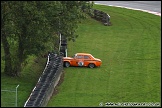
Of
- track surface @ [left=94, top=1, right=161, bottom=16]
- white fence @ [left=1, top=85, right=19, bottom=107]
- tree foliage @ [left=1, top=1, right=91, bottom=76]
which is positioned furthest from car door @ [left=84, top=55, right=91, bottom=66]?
track surface @ [left=94, top=1, right=161, bottom=16]

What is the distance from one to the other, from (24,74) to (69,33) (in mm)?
4796

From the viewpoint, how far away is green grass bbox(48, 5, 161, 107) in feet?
111

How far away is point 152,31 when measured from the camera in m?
56.9

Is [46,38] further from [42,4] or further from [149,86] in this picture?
[149,86]

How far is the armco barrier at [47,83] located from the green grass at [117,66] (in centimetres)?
77

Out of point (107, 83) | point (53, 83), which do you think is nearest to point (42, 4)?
point (53, 83)

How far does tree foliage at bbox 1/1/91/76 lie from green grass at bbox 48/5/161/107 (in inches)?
144

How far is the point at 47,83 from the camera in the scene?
109ft

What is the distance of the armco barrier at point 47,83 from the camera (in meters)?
29.9

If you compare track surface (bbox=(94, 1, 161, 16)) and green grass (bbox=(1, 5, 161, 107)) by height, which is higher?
track surface (bbox=(94, 1, 161, 16))

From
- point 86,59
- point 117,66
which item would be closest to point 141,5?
point 117,66

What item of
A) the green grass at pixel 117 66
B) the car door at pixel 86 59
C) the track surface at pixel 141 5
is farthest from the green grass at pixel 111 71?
the track surface at pixel 141 5

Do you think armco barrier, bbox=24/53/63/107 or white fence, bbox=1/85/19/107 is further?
white fence, bbox=1/85/19/107

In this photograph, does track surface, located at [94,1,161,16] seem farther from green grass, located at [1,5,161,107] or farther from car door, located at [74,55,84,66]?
car door, located at [74,55,84,66]
